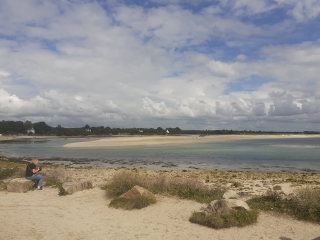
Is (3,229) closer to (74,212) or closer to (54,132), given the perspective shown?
(74,212)

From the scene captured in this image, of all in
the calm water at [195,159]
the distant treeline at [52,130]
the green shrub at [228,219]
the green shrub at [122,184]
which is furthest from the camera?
Result: the distant treeline at [52,130]

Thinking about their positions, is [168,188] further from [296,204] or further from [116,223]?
[296,204]

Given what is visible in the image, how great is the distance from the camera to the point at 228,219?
27.8 feet

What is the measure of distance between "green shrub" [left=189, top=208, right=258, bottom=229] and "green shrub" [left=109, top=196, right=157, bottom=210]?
85.5 inches

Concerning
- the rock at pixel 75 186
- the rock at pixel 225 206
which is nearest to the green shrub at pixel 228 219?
the rock at pixel 225 206

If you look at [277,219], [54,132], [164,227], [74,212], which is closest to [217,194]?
[277,219]

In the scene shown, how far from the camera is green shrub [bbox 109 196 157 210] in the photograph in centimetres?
1041

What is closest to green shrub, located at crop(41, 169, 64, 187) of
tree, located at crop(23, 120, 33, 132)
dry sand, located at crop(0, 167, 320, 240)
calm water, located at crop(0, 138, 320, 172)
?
dry sand, located at crop(0, 167, 320, 240)

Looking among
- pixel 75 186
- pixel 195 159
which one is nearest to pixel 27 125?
pixel 195 159

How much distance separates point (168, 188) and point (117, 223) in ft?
A: 12.9

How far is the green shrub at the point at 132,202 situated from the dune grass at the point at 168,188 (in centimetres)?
120

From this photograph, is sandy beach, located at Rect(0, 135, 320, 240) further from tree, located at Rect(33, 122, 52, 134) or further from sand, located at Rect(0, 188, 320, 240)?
tree, located at Rect(33, 122, 52, 134)

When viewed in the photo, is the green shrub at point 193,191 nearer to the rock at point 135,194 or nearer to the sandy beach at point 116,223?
the sandy beach at point 116,223

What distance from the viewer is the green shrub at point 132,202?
10406 mm
